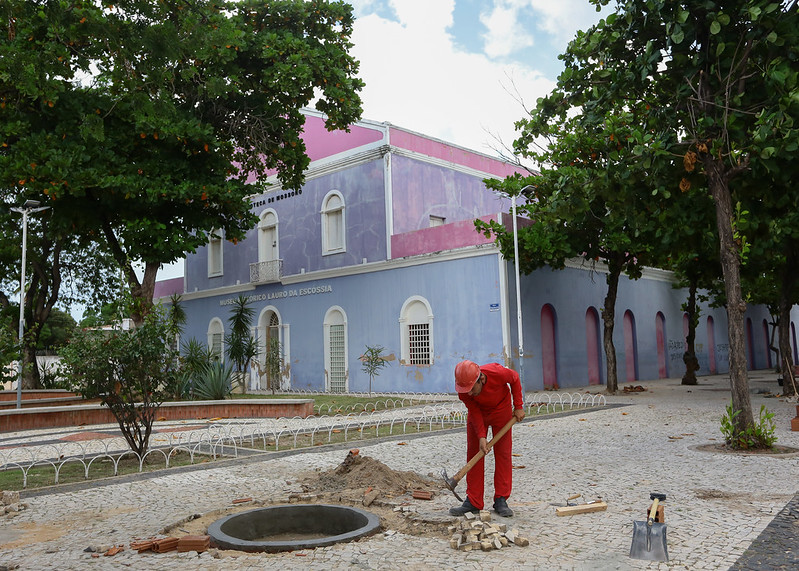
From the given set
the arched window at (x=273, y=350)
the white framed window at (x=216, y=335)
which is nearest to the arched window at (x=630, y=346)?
the arched window at (x=273, y=350)

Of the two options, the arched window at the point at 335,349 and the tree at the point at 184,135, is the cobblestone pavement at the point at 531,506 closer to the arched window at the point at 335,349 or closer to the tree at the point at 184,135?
the tree at the point at 184,135

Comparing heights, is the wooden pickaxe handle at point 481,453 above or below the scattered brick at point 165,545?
above

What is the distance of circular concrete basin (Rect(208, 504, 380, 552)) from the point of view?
6.15m

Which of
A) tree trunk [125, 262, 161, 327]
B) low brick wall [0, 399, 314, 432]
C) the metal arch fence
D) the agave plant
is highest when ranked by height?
tree trunk [125, 262, 161, 327]

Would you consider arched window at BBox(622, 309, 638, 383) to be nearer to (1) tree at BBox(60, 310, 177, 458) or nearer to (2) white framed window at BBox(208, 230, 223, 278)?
(2) white framed window at BBox(208, 230, 223, 278)

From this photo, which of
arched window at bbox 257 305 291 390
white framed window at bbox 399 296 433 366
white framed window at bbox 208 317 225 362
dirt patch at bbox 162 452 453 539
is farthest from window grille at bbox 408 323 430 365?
dirt patch at bbox 162 452 453 539

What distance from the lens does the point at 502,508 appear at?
21.0 feet

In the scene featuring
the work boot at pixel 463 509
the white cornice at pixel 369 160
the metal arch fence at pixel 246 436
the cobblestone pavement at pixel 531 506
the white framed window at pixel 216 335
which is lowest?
the cobblestone pavement at pixel 531 506

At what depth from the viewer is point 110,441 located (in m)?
13.0

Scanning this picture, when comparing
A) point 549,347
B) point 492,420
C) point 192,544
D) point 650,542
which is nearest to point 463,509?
point 492,420

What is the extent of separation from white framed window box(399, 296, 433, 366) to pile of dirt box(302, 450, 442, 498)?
15661mm

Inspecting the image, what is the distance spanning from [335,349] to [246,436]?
1464cm

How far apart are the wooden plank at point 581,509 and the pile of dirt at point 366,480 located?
178cm

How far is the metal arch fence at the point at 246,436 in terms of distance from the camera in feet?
34.9
